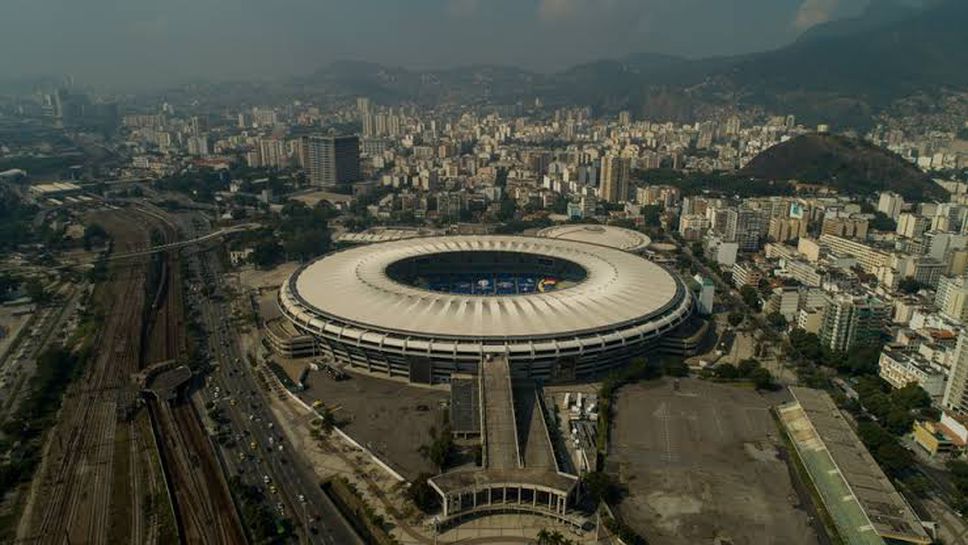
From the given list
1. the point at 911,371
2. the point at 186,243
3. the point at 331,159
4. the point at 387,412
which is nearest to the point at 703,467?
the point at 387,412

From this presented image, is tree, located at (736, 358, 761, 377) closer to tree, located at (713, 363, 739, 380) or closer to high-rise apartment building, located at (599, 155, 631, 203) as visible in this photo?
tree, located at (713, 363, 739, 380)

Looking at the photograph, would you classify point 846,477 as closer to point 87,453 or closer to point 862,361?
point 862,361

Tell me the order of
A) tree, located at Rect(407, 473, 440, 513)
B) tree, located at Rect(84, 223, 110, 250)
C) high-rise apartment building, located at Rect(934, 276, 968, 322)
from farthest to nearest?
tree, located at Rect(84, 223, 110, 250), high-rise apartment building, located at Rect(934, 276, 968, 322), tree, located at Rect(407, 473, 440, 513)

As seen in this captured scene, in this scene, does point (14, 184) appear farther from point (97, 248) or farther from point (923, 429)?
point (923, 429)

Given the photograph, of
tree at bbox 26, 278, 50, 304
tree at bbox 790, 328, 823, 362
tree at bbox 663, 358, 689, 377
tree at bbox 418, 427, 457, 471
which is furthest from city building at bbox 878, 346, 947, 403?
tree at bbox 26, 278, 50, 304

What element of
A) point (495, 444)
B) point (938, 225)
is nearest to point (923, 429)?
point (495, 444)

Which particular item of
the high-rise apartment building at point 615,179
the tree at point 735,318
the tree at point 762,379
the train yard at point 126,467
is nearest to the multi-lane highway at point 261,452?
the train yard at point 126,467
